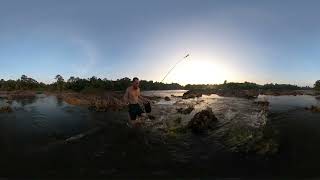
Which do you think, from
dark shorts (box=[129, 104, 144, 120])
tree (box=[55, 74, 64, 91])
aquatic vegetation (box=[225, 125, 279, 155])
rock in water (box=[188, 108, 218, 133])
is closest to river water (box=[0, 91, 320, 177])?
aquatic vegetation (box=[225, 125, 279, 155])

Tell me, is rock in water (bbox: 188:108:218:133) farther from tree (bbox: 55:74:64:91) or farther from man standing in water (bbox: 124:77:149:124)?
tree (bbox: 55:74:64:91)

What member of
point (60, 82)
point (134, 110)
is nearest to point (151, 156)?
point (134, 110)

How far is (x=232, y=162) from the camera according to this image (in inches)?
569

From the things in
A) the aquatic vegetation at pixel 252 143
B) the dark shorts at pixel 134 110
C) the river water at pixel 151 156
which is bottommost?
the river water at pixel 151 156

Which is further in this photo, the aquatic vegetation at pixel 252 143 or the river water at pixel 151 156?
the aquatic vegetation at pixel 252 143

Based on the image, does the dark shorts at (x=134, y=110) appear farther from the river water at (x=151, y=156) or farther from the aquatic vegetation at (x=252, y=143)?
the aquatic vegetation at (x=252, y=143)

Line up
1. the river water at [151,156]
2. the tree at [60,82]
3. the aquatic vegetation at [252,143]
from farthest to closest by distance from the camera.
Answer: the tree at [60,82]
the aquatic vegetation at [252,143]
the river water at [151,156]

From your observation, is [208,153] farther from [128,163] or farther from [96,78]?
[96,78]

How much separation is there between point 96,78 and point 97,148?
13052cm

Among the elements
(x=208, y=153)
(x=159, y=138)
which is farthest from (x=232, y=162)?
(x=159, y=138)

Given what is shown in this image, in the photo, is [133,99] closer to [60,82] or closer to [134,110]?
[134,110]

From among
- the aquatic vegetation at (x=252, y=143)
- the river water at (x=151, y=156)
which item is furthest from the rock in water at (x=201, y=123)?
the aquatic vegetation at (x=252, y=143)

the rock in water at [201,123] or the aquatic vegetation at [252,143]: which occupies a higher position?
the rock in water at [201,123]

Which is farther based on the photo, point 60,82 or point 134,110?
point 60,82
